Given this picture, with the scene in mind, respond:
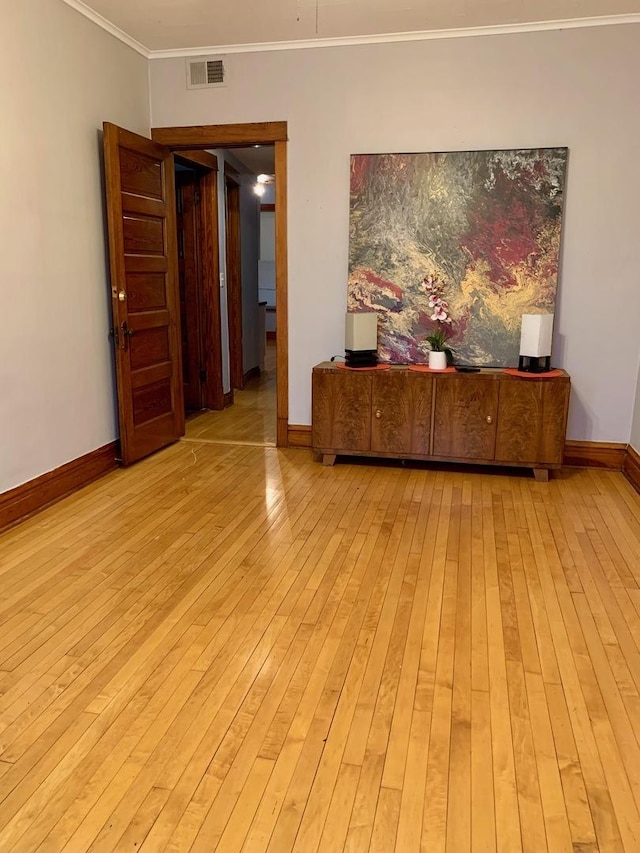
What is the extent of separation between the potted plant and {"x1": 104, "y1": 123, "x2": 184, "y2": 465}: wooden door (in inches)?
71.8

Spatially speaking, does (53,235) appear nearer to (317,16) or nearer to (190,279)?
(317,16)

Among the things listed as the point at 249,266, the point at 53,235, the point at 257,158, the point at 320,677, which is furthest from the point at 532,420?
the point at 257,158

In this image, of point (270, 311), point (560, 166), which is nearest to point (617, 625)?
point (560, 166)

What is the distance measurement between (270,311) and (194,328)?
6187mm

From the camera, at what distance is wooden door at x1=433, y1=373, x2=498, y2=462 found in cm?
410

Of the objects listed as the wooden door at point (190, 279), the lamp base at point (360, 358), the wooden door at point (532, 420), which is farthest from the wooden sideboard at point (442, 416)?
the wooden door at point (190, 279)

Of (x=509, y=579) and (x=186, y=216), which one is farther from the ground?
(x=186, y=216)

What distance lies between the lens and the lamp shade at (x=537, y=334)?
4.03 meters

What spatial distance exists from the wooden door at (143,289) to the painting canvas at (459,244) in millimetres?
1316

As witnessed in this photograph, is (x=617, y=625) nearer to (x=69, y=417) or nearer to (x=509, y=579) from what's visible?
(x=509, y=579)

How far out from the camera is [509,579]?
9.36 feet

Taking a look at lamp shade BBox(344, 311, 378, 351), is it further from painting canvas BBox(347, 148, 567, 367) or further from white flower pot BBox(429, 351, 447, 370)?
white flower pot BBox(429, 351, 447, 370)

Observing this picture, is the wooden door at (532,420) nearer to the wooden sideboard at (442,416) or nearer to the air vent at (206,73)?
the wooden sideboard at (442,416)

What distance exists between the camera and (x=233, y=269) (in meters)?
6.55
